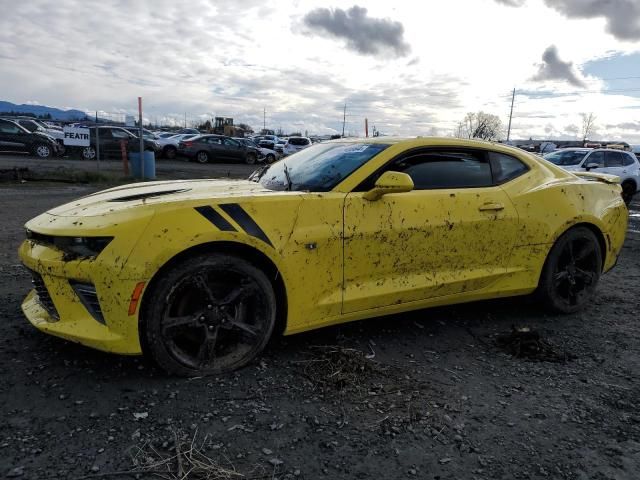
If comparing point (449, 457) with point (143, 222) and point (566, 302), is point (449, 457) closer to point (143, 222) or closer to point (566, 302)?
point (143, 222)

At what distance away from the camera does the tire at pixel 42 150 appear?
20.5 meters

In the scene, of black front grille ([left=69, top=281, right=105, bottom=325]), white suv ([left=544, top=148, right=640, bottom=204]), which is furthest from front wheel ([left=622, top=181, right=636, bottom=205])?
black front grille ([left=69, top=281, right=105, bottom=325])

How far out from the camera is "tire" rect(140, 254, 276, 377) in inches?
111

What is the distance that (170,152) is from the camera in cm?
2517

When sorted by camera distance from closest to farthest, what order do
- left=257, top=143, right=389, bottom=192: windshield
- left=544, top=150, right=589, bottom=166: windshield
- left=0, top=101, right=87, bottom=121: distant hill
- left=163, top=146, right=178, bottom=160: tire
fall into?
left=257, top=143, right=389, bottom=192: windshield → left=544, top=150, right=589, bottom=166: windshield → left=163, top=146, right=178, bottom=160: tire → left=0, top=101, right=87, bottom=121: distant hill

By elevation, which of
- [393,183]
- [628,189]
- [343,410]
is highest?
[393,183]

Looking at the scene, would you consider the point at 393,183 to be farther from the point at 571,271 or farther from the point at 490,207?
the point at 571,271

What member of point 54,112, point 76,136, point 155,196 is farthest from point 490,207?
point 54,112

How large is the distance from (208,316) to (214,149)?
22667mm

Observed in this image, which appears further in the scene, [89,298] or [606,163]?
[606,163]

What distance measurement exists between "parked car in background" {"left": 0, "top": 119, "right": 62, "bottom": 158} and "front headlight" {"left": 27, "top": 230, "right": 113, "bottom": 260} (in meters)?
19.9

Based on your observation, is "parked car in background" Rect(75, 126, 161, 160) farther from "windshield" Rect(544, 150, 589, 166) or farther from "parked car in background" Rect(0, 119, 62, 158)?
"windshield" Rect(544, 150, 589, 166)

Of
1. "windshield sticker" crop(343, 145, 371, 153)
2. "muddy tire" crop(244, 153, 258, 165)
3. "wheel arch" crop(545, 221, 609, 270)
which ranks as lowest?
"muddy tire" crop(244, 153, 258, 165)

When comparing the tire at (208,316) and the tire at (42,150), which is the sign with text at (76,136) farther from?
the tire at (208,316)
